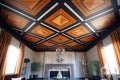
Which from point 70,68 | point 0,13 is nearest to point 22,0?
point 0,13

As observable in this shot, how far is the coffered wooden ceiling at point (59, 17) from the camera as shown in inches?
112

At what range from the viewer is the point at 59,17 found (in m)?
3.45

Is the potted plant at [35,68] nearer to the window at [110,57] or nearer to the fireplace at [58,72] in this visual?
the fireplace at [58,72]

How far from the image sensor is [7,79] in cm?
402

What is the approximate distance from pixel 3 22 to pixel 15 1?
1.52 m

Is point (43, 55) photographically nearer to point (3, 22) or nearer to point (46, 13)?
point (3, 22)

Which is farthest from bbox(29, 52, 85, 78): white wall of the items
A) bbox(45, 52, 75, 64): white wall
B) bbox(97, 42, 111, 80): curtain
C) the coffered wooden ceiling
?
the coffered wooden ceiling

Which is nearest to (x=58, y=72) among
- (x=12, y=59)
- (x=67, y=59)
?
(x=67, y=59)

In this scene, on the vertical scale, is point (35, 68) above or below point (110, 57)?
below

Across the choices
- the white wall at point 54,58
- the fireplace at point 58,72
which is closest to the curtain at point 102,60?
the white wall at point 54,58

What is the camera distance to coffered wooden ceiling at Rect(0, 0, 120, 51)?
9.30 ft

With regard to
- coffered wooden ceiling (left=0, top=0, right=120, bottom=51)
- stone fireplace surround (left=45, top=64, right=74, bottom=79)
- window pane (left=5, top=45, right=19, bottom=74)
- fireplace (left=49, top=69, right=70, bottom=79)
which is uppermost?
coffered wooden ceiling (left=0, top=0, right=120, bottom=51)

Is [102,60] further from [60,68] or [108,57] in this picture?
[60,68]

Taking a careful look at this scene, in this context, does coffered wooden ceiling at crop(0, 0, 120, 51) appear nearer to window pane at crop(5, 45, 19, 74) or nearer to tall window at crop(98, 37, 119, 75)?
tall window at crop(98, 37, 119, 75)
